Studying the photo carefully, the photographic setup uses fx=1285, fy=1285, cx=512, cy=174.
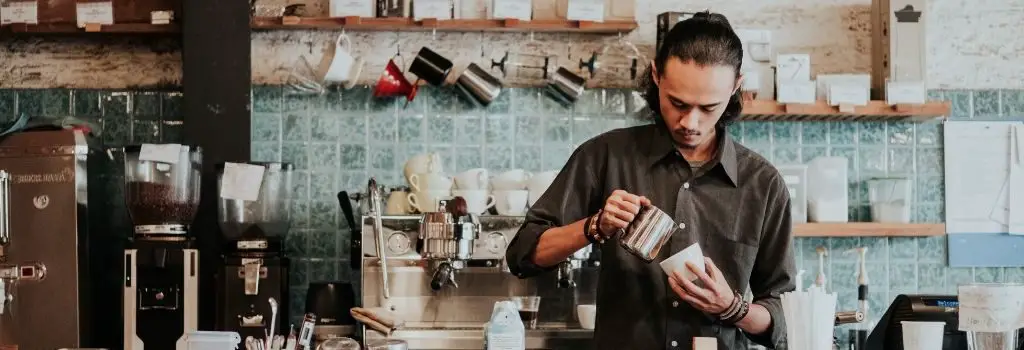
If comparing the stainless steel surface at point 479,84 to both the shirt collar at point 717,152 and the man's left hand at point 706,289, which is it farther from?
the man's left hand at point 706,289

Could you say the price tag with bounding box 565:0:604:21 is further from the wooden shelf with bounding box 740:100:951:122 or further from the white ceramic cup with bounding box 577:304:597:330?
the white ceramic cup with bounding box 577:304:597:330

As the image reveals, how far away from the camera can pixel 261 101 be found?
16.5 ft

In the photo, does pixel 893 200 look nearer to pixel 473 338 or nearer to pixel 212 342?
pixel 473 338

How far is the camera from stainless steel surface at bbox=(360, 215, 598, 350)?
13.8 ft

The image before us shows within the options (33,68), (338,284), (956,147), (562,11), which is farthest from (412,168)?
(956,147)

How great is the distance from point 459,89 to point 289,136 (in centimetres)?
69

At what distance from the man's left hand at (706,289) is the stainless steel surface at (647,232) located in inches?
3.4

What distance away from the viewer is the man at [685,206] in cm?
298

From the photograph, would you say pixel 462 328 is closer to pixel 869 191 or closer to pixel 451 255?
pixel 451 255

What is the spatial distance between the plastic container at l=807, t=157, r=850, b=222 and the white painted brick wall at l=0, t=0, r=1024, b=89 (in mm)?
419

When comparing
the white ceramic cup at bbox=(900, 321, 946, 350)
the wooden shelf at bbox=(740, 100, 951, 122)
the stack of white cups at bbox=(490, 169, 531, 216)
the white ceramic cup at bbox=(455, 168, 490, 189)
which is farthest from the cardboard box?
the white ceramic cup at bbox=(900, 321, 946, 350)

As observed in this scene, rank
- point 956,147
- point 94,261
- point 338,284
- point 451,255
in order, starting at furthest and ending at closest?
point 956,147
point 94,261
point 338,284
point 451,255

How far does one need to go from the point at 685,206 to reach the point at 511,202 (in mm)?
1444

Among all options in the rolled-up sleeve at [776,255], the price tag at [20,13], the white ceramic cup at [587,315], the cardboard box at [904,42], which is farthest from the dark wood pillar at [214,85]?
the cardboard box at [904,42]
